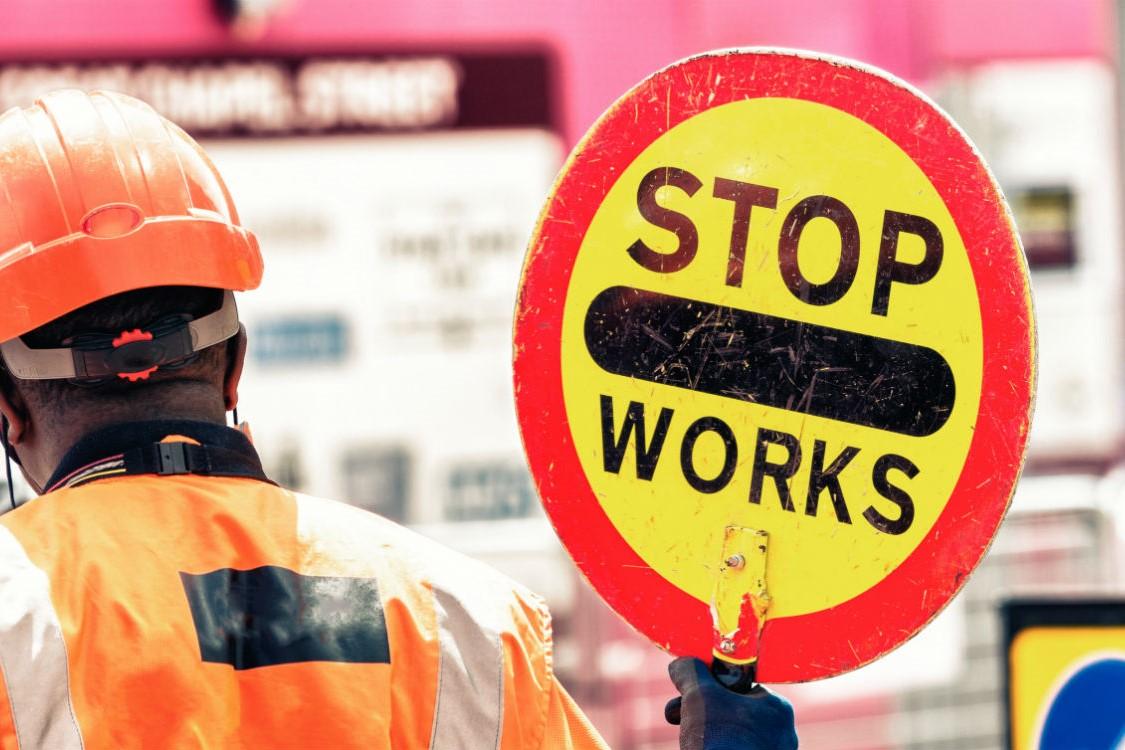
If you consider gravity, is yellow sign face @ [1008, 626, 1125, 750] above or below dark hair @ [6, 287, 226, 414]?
below

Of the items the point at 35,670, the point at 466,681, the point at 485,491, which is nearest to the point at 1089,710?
the point at 466,681

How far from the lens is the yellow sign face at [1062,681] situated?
9.29 feet

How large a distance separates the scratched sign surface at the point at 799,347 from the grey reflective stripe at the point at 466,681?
0.16 m

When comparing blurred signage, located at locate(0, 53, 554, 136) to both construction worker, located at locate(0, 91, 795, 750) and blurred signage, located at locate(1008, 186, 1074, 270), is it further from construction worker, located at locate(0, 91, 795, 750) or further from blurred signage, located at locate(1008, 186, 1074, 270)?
construction worker, located at locate(0, 91, 795, 750)

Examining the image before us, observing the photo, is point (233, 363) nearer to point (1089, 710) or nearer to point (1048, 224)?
point (1089, 710)

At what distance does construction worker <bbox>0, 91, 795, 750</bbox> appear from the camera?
1.49 metres

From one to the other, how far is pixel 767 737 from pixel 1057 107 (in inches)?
204

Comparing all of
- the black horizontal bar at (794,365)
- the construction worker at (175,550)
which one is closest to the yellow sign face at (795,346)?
the black horizontal bar at (794,365)

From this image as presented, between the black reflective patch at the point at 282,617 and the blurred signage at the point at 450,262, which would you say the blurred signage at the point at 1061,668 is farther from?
the blurred signage at the point at 450,262

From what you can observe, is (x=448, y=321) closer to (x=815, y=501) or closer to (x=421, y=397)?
(x=421, y=397)

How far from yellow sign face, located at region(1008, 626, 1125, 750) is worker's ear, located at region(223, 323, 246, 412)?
161cm

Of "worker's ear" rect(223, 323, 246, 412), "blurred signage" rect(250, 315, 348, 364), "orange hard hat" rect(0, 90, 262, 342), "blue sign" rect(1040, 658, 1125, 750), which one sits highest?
"orange hard hat" rect(0, 90, 262, 342)

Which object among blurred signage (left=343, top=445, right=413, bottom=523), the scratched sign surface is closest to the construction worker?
the scratched sign surface

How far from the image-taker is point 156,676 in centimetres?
149
